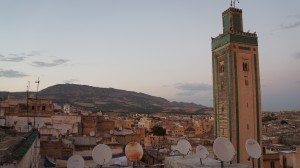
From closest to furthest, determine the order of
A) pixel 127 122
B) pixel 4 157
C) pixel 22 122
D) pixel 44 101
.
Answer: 1. pixel 4 157
2. pixel 22 122
3. pixel 44 101
4. pixel 127 122

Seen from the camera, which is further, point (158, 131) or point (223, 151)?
point (158, 131)

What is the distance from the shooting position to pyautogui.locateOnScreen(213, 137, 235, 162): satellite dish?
6.28m

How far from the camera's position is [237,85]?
2122 cm

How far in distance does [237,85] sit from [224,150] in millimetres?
15564

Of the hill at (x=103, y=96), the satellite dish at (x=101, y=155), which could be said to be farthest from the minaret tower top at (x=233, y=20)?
the hill at (x=103, y=96)

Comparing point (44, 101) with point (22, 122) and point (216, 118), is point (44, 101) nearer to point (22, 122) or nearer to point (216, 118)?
point (22, 122)

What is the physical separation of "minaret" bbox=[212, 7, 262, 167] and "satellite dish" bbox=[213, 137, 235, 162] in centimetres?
1470

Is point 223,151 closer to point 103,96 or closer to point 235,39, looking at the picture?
point 235,39

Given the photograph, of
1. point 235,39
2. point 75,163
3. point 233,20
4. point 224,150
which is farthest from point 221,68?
point 75,163

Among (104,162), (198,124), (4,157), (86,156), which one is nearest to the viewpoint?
(4,157)

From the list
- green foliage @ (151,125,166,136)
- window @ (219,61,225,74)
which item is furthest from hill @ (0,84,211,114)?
window @ (219,61,225,74)

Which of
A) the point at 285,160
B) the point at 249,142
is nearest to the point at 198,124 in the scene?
the point at 285,160

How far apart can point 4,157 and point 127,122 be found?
46.2 meters

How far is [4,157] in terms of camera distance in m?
5.96
